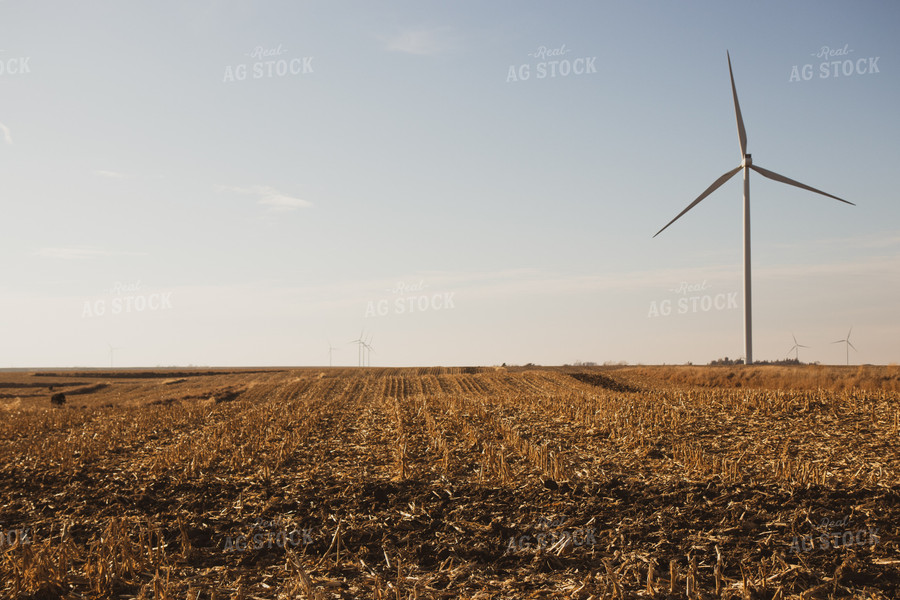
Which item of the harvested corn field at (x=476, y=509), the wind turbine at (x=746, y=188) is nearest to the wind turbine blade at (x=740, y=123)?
the wind turbine at (x=746, y=188)

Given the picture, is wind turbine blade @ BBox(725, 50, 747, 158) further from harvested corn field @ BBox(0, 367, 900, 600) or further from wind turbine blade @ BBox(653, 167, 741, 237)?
harvested corn field @ BBox(0, 367, 900, 600)

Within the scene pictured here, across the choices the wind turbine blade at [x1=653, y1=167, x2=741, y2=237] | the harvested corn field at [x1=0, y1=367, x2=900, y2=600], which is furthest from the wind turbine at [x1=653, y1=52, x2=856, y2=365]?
the harvested corn field at [x1=0, y1=367, x2=900, y2=600]

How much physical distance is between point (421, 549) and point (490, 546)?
1.10 meters

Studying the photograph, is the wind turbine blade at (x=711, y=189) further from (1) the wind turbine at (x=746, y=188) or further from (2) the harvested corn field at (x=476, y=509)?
(2) the harvested corn field at (x=476, y=509)

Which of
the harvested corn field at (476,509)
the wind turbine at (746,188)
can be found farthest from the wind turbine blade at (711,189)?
the harvested corn field at (476,509)

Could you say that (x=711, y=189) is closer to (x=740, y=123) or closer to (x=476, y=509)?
(x=740, y=123)

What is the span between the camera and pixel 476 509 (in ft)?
39.8

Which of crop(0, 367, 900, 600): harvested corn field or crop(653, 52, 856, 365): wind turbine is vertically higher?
crop(653, 52, 856, 365): wind turbine

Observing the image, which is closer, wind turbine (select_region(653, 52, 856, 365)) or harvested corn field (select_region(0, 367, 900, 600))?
harvested corn field (select_region(0, 367, 900, 600))

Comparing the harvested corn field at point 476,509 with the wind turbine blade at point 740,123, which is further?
the wind turbine blade at point 740,123

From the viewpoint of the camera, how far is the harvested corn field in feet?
29.5

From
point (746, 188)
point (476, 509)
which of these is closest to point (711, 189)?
point (746, 188)

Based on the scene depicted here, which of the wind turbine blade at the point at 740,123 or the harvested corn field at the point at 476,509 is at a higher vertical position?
the wind turbine blade at the point at 740,123

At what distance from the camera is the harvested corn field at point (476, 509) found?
898 cm
